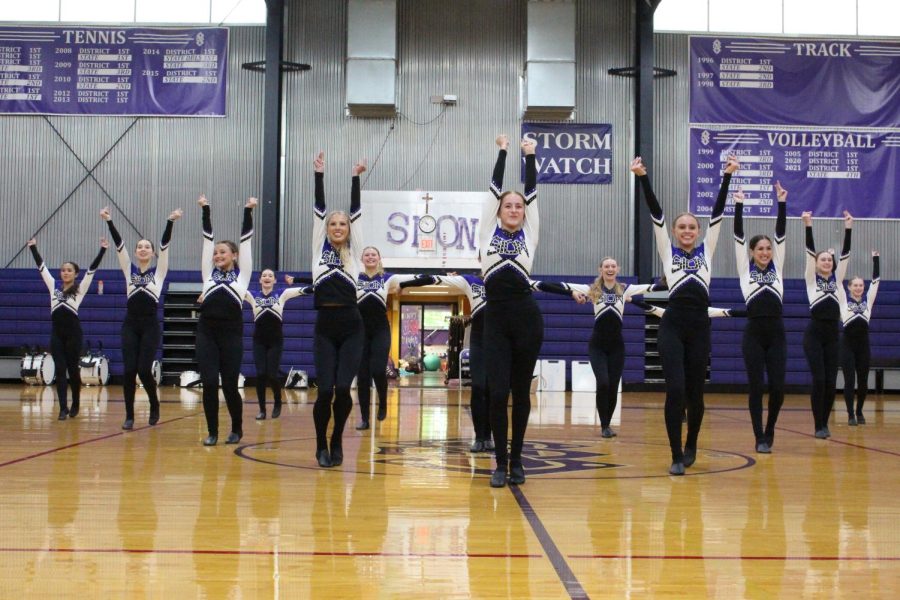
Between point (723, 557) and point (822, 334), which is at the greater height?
point (822, 334)

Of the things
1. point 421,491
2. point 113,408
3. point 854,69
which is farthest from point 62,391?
point 854,69

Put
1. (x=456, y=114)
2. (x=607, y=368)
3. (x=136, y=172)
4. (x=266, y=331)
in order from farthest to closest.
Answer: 1. (x=456, y=114)
2. (x=136, y=172)
3. (x=266, y=331)
4. (x=607, y=368)

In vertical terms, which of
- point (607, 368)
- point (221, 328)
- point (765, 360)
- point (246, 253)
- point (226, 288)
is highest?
point (246, 253)

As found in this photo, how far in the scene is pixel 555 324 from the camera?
22406mm

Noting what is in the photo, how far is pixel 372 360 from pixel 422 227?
1249 cm

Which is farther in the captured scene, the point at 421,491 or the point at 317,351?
the point at 317,351

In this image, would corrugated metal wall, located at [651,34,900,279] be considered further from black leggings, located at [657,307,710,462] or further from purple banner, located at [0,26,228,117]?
black leggings, located at [657,307,710,462]

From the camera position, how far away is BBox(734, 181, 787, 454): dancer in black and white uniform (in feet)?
27.3

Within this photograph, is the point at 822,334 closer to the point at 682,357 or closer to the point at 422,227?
the point at 682,357

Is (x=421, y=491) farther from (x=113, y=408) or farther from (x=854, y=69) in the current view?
(x=854, y=69)

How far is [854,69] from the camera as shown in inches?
904

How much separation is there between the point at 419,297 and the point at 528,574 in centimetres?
2536

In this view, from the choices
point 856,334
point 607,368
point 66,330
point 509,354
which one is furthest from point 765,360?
point 66,330

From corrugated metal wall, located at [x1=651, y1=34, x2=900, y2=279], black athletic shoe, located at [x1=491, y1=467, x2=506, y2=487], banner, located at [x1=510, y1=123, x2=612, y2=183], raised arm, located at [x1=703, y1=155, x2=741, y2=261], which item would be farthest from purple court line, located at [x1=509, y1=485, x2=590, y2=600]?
corrugated metal wall, located at [x1=651, y1=34, x2=900, y2=279]
